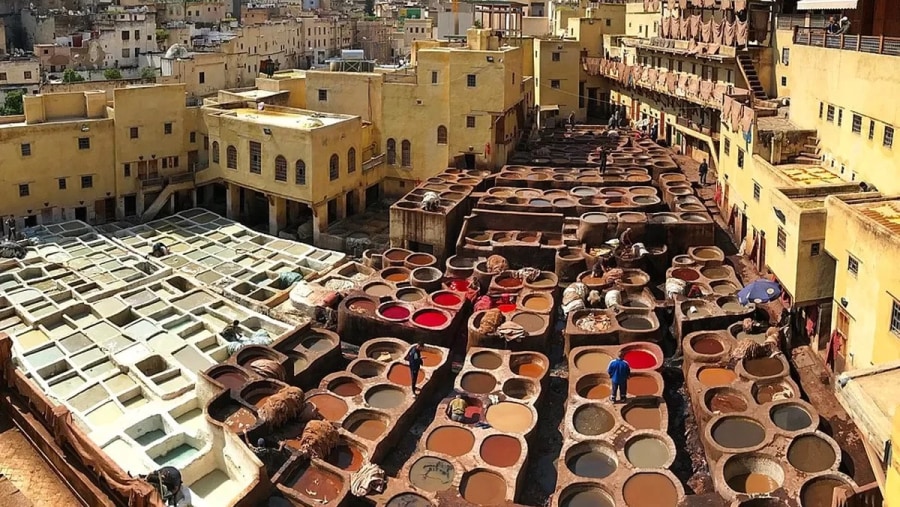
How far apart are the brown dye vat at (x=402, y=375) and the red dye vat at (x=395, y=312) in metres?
2.96

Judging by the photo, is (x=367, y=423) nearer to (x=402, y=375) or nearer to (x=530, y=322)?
(x=402, y=375)

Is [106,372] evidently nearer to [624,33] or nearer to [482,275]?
[482,275]

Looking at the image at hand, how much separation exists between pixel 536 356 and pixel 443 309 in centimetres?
396

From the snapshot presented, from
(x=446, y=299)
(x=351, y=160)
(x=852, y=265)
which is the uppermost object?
(x=351, y=160)

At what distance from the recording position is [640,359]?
23.6m

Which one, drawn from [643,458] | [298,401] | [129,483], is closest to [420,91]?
[298,401]

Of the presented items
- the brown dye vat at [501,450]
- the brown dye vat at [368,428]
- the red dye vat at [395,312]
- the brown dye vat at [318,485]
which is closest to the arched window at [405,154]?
the red dye vat at [395,312]

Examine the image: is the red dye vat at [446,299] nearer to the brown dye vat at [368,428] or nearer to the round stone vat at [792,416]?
the brown dye vat at [368,428]

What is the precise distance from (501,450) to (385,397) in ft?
13.3

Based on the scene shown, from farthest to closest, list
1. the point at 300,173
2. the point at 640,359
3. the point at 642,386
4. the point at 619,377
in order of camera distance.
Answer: the point at 300,173
the point at 640,359
the point at 642,386
the point at 619,377

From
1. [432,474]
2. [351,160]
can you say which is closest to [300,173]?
[351,160]

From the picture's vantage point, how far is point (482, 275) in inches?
1155

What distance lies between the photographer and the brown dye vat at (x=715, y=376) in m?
22.0

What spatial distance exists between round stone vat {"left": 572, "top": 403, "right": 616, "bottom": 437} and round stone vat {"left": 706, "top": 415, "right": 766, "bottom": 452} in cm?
243
